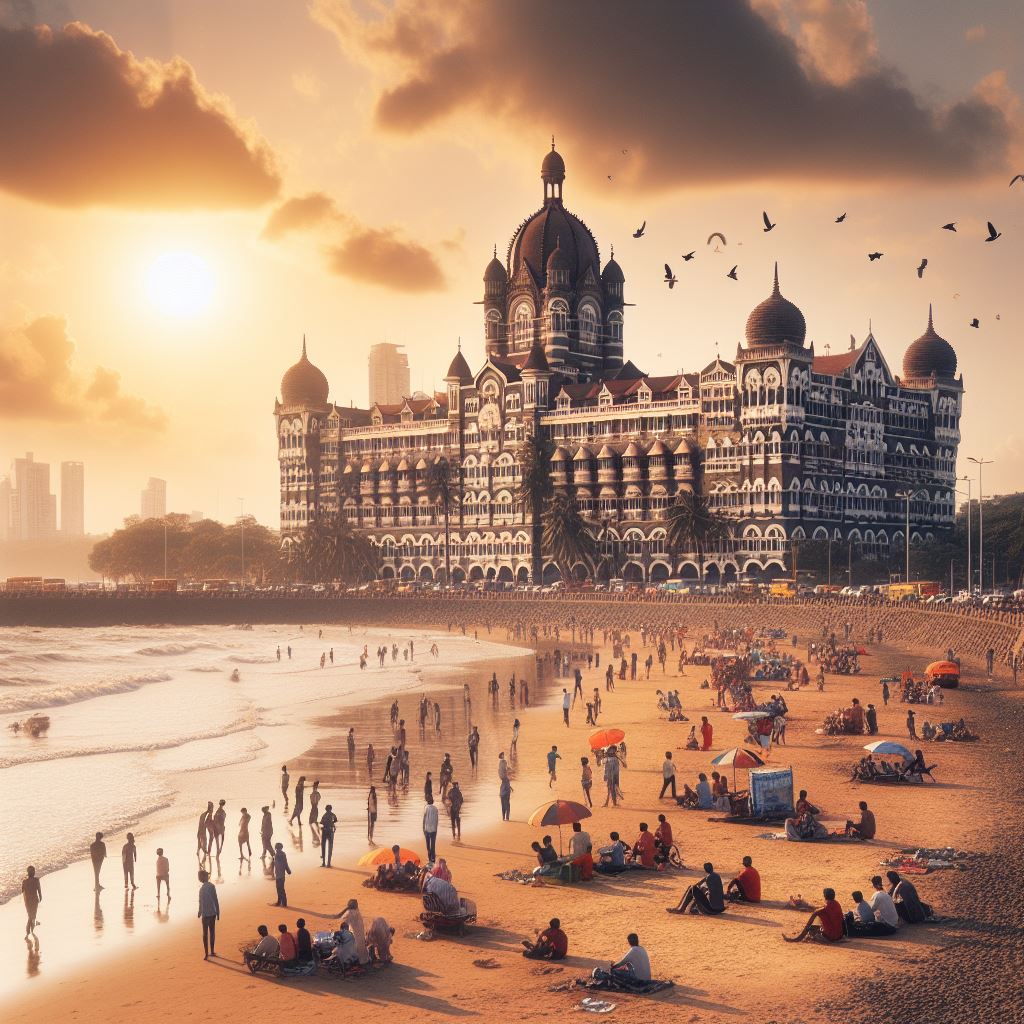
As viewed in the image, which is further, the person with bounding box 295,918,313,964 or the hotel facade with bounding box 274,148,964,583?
the hotel facade with bounding box 274,148,964,583

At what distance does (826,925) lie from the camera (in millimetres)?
20875

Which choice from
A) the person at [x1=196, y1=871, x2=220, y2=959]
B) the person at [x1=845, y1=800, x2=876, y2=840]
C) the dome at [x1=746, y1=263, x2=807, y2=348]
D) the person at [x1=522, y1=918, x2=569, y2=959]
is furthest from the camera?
the dome at [x1=746, y1=263, x2=807, y2=348]

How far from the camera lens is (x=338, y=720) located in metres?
52.4

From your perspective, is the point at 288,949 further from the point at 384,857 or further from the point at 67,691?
the point at 67,691

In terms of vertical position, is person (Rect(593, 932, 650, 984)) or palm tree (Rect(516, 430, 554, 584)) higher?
palm tree (Rect(516, 430, 554, 584))

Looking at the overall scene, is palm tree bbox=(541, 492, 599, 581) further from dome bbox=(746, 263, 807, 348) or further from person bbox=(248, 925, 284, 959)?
person bbox=(248, 925, 284, 959)

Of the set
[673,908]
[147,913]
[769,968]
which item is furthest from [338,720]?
[769,968]

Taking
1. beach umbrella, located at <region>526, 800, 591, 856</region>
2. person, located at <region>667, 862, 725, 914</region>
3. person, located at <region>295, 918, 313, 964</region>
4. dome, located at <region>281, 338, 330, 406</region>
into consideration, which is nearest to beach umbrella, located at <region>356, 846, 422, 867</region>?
beach umbrella, located at <region>526, 800, 591, 856</region>

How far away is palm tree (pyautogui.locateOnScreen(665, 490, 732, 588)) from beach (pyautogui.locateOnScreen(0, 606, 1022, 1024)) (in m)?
78.7

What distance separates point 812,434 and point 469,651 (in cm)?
4446

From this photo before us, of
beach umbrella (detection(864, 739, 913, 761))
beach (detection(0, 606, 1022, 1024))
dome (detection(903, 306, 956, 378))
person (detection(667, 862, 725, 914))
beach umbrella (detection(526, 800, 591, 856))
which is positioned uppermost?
dome (detection(903, 306, 956, 378))

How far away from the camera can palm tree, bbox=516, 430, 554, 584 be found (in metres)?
129

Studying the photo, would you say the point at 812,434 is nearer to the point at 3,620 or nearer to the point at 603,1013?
the point at 3,620

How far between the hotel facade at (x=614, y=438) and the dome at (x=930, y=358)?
0.81 feet
